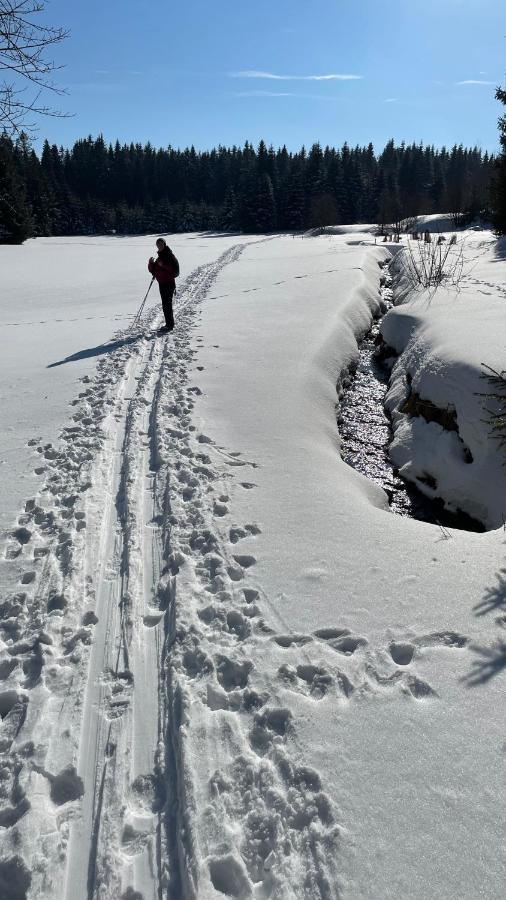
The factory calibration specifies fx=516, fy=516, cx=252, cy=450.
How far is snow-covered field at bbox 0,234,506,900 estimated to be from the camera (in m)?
2.22

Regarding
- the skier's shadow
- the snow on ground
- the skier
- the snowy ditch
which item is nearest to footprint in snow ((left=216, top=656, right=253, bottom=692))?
the snow on ground

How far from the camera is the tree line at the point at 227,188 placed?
5616 cm

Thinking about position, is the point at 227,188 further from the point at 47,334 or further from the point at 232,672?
the point at 232,672

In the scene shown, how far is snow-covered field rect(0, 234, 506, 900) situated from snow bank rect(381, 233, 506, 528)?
6.7 inches

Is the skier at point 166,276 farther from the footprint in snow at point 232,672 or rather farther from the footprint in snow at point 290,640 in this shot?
the footprint in snow at point 232,672

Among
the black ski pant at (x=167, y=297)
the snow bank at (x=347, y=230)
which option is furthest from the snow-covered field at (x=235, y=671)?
the snow bank at (x=347, y=230)

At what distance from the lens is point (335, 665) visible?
10.2 feet

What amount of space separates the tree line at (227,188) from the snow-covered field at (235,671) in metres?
39.4

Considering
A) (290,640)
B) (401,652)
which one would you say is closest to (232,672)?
(290,640)

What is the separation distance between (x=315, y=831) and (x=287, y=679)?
33.1 inches

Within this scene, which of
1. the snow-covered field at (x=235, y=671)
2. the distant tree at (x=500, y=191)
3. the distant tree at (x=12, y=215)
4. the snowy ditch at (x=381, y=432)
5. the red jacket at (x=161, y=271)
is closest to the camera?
the snow-covered field at (x=235, y=671)

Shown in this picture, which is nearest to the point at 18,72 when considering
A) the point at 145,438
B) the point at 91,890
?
the point at 145,438

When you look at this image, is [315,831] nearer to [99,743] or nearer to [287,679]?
[287,679]

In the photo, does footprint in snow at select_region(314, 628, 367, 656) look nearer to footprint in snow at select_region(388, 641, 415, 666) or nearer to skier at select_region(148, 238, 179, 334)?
footprint in snow at select_region(388, 641, 415, 666)
